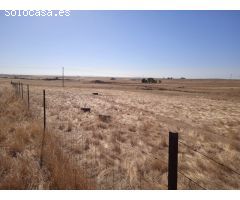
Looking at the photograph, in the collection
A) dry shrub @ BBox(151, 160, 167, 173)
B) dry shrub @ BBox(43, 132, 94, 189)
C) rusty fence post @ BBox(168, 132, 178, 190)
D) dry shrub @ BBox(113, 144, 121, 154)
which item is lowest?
dry shrub @ BBox(151, 160, 167, 173)

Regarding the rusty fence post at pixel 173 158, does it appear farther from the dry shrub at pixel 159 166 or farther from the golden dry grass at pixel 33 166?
the dry shrub at pixel 159 166

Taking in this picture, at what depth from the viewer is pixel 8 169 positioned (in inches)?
229

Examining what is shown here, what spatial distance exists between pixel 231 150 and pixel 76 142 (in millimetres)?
5924

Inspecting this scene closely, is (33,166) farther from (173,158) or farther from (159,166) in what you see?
(173,158)

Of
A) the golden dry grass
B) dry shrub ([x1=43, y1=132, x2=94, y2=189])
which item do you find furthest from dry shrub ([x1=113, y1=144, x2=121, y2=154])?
dry shrub ([x1=43, y1=132, x2=94, y2=189])

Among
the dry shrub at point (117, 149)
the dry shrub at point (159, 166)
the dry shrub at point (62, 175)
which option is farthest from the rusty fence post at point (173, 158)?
the dry shrub at point (117, 149)

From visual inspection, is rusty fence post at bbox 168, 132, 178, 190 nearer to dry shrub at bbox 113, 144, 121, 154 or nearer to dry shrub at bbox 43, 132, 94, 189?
dry shrub at bbox 43, 132, 94, 189

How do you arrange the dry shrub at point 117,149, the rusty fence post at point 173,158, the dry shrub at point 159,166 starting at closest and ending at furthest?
the rusty fence post at point 173,158 → the dry shrub at point 159,166 → the dry shrub at point 117,149

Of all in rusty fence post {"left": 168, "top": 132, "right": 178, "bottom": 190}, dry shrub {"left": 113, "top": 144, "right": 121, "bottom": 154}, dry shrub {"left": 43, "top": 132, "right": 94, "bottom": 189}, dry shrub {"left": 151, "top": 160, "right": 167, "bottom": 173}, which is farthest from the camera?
dry shrub {"left": 113, "top": 144, "right": 121, "bottom": 154}

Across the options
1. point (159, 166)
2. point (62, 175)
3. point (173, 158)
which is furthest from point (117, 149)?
point (173, 158)

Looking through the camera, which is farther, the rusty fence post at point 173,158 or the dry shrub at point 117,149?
the dry shrub at point 117,149

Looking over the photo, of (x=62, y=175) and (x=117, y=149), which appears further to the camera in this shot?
(x=117, y=149)

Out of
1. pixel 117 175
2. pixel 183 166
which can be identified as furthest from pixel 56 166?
pixel 183 166

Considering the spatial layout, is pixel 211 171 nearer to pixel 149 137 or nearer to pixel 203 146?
pixel 203 146
